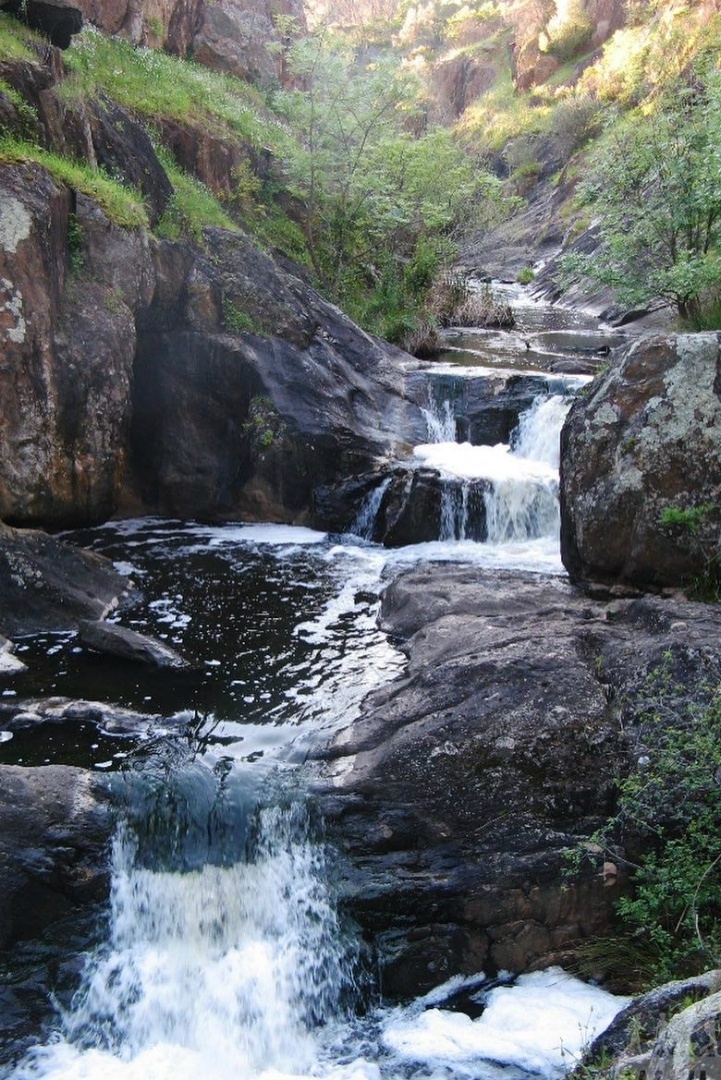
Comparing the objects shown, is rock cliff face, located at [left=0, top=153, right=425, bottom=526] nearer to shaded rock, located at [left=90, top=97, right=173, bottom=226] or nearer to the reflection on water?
shaded rock, located at [left=90, top=97, right=173, bottom=226]

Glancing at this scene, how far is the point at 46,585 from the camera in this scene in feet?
28.8

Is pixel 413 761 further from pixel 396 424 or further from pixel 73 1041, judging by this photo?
pixel 396 424

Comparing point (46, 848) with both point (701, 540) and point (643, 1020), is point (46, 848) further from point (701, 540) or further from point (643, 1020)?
point (701, 540)

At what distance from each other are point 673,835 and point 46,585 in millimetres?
6317

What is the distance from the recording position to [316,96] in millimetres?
16719

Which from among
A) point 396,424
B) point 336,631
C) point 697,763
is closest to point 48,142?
point 396,424

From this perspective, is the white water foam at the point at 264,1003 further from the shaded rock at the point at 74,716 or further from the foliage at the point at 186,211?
the foliage at the point at 186,211

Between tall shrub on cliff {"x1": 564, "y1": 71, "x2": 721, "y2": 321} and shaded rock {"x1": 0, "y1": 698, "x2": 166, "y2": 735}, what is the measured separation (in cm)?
910

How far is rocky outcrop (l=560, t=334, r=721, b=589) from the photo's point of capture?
773cm

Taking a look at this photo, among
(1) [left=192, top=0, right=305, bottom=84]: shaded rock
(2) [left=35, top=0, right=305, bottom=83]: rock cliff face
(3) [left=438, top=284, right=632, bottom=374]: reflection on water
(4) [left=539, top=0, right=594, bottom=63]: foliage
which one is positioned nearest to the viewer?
(3) [left=438, top=284, right=632, bottom=374]: reflection on water

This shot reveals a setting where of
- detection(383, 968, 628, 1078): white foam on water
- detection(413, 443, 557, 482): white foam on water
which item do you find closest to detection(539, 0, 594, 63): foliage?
detection(413, 443, 557, 482): white foam on water

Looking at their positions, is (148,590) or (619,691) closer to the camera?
(619,691)

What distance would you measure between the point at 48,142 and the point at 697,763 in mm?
10954

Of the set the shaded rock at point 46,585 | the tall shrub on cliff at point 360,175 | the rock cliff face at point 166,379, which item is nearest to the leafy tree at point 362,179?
the tall shrub on cliff at point 360,175
